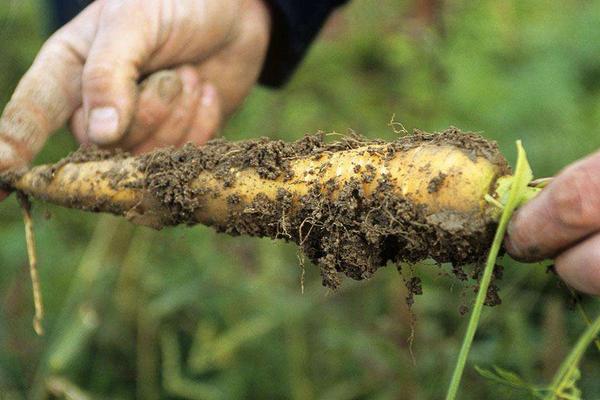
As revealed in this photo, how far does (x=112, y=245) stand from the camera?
2.28 meters

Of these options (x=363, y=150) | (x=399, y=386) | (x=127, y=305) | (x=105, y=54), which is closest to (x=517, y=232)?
(x=363, y=150)

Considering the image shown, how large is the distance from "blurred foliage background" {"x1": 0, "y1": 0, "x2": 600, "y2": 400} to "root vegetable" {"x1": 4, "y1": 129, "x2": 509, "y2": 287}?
61 cm

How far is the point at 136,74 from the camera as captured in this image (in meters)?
1.45

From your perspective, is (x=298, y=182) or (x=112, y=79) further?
(x=112, y=79)

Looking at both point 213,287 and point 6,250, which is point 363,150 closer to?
point 213,287

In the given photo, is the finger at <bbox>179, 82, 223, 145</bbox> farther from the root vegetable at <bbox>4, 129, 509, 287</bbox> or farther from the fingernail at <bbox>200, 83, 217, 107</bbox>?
the root vegetable at <bbox>4, 129, 509, 287</bbox>

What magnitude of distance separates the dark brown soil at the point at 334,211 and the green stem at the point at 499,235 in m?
0.05

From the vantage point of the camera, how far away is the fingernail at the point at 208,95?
5.75 ft

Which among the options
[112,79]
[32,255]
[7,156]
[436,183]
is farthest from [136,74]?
[436,183]

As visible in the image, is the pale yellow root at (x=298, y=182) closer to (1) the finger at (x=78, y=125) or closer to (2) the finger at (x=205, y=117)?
(1) the finger at (x=78, y=125)

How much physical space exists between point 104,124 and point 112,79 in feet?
0.30

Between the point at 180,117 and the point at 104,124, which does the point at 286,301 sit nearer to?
the point at 180,117

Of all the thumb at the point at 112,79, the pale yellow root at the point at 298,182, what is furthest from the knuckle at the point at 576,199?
A: the thumb at the point at 112,79

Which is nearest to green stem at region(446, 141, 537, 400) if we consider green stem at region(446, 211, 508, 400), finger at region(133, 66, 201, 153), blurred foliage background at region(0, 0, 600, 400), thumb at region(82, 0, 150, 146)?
green stem at region(446, 211, 508, 400)
